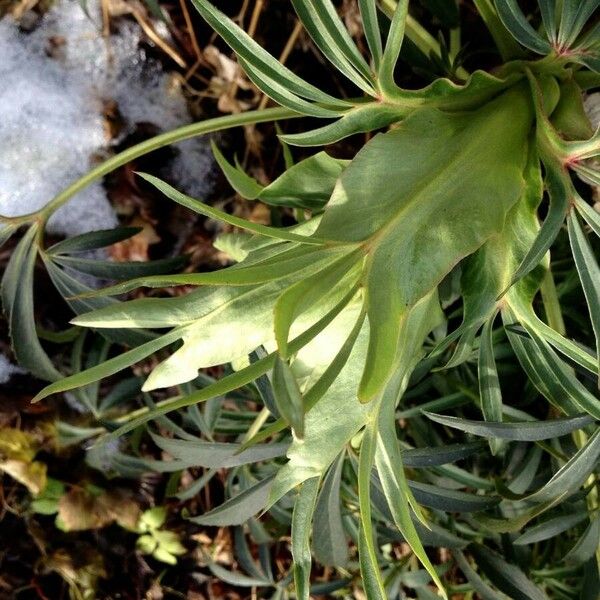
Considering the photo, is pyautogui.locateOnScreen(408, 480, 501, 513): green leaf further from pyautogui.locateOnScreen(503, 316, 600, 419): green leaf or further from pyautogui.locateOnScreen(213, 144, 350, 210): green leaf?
pyautogui.locateOnScreen(213, 144, 350, 210): green leaf

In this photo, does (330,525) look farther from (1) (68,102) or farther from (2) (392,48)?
(1) (68,102)

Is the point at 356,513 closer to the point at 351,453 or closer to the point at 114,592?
the point at 351,453

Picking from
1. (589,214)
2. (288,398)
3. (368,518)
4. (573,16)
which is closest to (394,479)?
A: (368,518)

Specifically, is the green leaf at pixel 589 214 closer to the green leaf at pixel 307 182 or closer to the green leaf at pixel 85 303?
the green leaf at pixel 307 182

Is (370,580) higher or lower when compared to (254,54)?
lower

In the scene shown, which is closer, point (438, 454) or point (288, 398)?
point (288, 398)

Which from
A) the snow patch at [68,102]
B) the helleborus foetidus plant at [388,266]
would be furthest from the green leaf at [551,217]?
the snow patch at [68,102]

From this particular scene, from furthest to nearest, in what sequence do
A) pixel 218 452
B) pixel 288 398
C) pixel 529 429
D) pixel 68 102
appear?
pixel 68 102 < pixel 218 452 < pixel 529 429 < pixel 288 398
